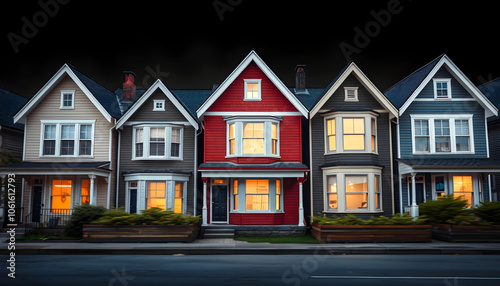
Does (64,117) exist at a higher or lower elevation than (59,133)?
higher

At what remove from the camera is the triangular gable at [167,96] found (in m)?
22.5

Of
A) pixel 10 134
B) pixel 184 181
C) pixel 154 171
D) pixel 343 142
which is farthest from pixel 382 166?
pixel 10 134

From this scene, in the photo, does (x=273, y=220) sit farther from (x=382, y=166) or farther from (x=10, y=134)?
(x=10, y=134)

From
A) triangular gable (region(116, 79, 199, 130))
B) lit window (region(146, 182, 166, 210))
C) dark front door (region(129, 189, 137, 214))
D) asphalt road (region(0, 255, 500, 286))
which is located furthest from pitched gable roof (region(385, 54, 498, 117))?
dark front door (region(129, 189, 137, 214))

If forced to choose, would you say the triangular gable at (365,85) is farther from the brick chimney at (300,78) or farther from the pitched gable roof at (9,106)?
the pitched gable roof at (9,106)

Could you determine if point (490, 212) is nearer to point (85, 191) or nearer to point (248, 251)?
point (248, 251)

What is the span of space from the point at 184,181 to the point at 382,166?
11.4 metres

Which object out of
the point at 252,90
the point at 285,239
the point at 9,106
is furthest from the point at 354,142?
the point at 9,106

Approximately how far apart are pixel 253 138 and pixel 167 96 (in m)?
5.76

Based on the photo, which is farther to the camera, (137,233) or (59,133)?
(59,133)

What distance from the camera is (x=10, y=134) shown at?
2391 cm

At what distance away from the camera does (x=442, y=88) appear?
22953 millimetres

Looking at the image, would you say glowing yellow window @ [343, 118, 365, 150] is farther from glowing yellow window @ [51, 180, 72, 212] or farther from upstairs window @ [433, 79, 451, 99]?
glowing yellow window @ [51, 180, 72, 212]

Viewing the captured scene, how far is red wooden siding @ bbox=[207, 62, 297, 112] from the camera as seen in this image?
22484 mm
